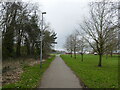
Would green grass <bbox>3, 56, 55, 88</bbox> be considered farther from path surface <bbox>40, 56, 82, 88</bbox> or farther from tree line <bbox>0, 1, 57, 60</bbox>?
tree line <bbox>0, 1, 57, 60</bbox>

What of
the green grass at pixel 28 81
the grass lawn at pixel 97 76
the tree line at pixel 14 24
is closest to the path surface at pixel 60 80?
the green grass at pixel 28 81

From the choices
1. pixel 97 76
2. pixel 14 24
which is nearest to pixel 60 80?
pixel 97 76

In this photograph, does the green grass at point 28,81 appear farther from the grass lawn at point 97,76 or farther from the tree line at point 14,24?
the tree line at point 14,24

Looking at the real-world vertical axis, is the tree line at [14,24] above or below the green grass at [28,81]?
above

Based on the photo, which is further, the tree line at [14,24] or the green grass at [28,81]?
the tree line at [14,24]

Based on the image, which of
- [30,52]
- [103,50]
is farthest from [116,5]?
[30,52]

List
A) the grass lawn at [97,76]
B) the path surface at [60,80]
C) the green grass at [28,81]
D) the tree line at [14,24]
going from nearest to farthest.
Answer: the green grass at [28,81]
the path surface at [60,80]
the grass lawn at [97,76]
the tree line at [14,24]

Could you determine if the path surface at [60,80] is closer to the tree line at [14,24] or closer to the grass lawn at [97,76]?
the grass lawn at [97,76]

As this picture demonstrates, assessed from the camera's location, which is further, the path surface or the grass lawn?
the grass lawn

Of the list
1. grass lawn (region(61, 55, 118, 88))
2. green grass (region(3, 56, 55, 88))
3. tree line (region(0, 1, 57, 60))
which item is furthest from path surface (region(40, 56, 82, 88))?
tree line (region(0, 1, 57, 60))

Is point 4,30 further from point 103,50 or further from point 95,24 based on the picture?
point 103,50

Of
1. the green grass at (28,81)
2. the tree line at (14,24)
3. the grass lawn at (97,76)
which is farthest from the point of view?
the tree line at (14,24)

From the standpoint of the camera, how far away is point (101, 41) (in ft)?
60.2

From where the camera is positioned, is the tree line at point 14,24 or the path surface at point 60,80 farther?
the tree line at point 14,24
